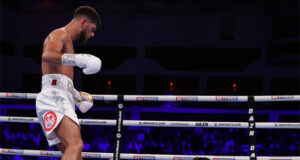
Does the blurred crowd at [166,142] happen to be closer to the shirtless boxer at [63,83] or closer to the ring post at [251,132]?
the ring post at [251,132]

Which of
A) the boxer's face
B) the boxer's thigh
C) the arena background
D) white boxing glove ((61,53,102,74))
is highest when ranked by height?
the arena background

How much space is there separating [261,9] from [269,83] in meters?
3.47

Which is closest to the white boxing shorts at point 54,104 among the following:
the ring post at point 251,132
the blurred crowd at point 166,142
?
the ring post at point 251,132

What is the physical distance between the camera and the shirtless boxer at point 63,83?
86.6 inches

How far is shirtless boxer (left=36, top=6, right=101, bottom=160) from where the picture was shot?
220cm

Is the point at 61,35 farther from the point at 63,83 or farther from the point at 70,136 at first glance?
the point at 70,136

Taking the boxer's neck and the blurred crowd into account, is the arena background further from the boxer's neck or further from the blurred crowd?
the boxer's neck

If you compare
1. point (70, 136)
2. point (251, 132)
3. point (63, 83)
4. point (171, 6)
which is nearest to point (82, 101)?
point (63, 83)

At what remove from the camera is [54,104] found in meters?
2.26

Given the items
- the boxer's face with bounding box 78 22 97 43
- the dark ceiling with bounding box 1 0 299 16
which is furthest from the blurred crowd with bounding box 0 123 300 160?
the dark ceiling with bounding box 1 0 299 16

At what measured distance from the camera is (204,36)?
1683 cm

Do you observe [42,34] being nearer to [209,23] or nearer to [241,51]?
[209,23]

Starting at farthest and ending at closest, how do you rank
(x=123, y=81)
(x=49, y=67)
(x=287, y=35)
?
(x=123, y=81)
(x=287, y=35)
(x=49, y=67)

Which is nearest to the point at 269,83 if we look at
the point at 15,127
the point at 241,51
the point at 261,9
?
the point at 241,51
